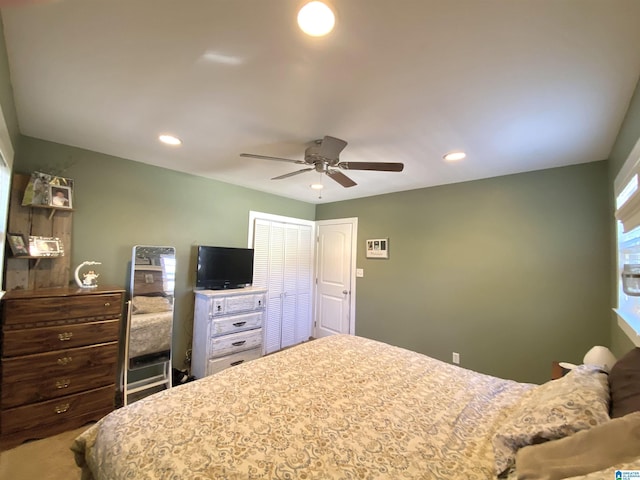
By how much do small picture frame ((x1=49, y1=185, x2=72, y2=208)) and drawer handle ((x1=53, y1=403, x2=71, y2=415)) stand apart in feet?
5.30

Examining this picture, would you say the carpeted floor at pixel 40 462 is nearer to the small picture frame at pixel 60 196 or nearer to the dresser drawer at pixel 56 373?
the dresser drawer at pixel 56 373

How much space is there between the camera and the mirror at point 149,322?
2.64 metres

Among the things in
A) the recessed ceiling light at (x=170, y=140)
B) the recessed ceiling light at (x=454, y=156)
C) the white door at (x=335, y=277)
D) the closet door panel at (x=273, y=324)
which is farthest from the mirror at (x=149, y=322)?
the recessed ceiling light at (x=454, y=156)

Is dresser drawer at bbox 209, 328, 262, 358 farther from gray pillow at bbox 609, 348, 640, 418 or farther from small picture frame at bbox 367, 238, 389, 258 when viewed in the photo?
gray pillow at bbox 609, 348, 640, 418

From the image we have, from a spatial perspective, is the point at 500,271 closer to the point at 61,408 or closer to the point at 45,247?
the point at 61,408

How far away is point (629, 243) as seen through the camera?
6.22ft

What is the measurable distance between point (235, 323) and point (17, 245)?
200 centimetres

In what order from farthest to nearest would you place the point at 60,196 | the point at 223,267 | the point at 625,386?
1. the point at 223,267
2. the point at 60,196
3. the point at 625,386

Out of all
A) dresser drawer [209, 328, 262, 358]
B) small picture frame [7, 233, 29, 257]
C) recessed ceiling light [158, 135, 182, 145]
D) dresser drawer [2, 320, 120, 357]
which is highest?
recessed ceiling light [158, 135, 182, 145]

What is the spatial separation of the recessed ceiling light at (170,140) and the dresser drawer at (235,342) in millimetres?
2077

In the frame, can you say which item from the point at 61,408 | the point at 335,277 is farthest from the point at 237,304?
the point at 335,277

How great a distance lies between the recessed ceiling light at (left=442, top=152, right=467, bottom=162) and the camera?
2.36m

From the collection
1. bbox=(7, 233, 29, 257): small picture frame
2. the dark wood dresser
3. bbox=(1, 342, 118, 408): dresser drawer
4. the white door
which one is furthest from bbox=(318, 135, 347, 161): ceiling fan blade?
bbox=(7, 233, 29, 257): small picture frame

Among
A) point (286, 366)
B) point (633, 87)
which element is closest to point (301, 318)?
point (286, 366)
